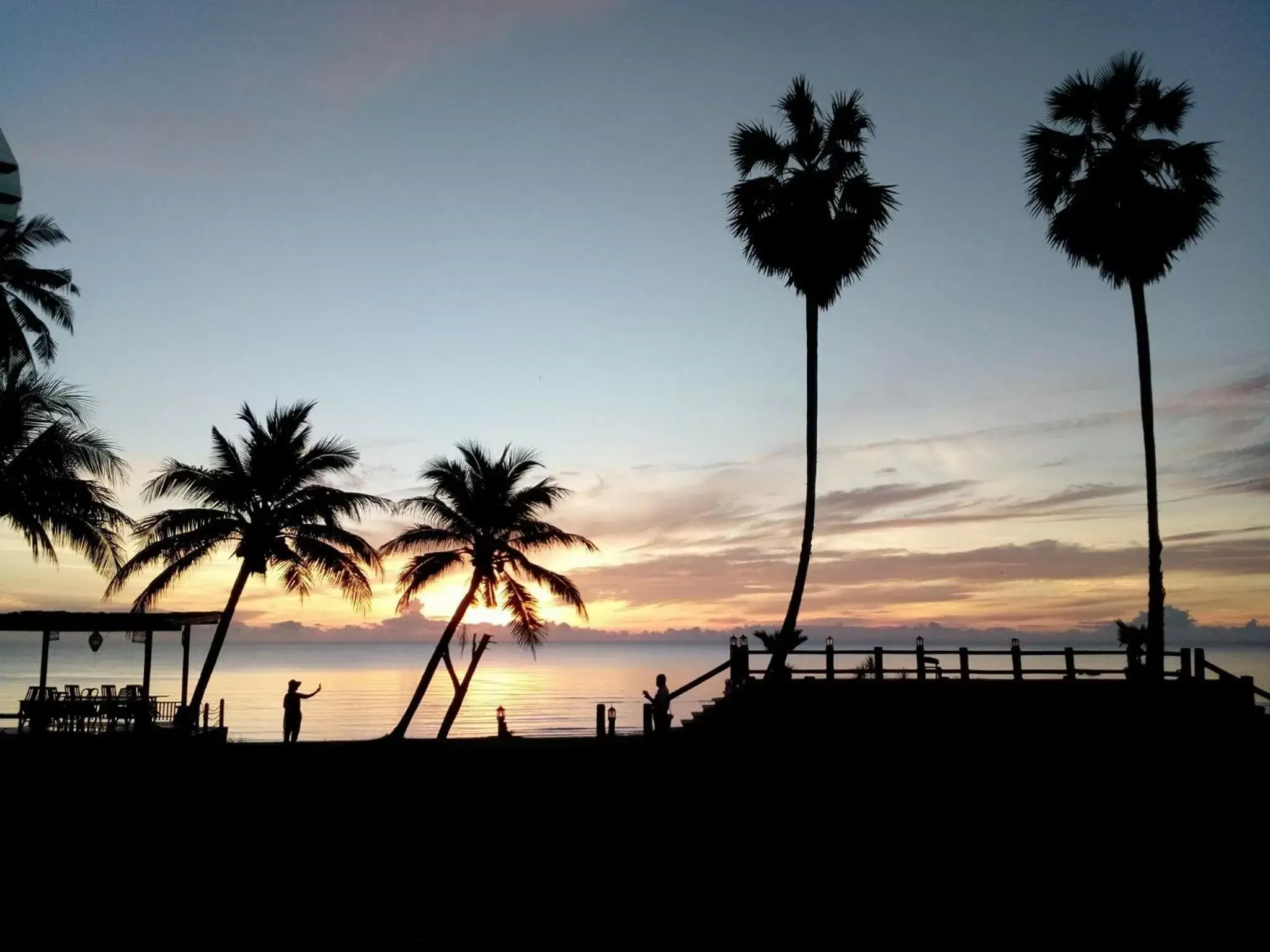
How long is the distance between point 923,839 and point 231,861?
13.2 meters

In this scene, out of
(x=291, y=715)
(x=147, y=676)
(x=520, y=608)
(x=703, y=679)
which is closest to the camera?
(x=147, y=676)

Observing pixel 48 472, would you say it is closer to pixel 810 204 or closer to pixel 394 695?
pixel 810 204

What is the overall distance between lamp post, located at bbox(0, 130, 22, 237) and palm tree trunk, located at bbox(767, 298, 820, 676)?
24.1 m

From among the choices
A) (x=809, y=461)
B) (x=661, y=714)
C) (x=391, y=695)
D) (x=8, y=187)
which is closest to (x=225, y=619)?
(x=661, y=714)

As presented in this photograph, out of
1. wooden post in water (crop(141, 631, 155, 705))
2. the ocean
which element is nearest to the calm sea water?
the ocean

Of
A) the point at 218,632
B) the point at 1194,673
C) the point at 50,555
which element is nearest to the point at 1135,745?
the point at 1194,673

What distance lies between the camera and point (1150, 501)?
26750 mm

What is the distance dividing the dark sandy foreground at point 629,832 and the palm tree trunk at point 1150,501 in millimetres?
4309

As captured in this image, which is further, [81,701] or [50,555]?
[50,555]

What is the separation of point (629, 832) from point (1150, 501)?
17.4 meters

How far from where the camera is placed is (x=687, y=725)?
23.7 metres

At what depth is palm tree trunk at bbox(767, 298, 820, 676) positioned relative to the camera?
92.4 feet

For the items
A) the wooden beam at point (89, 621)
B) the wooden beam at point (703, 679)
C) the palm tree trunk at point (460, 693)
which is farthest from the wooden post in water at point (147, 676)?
the wooden beam at point (703, 679)

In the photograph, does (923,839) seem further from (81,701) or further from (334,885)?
(81,701)
